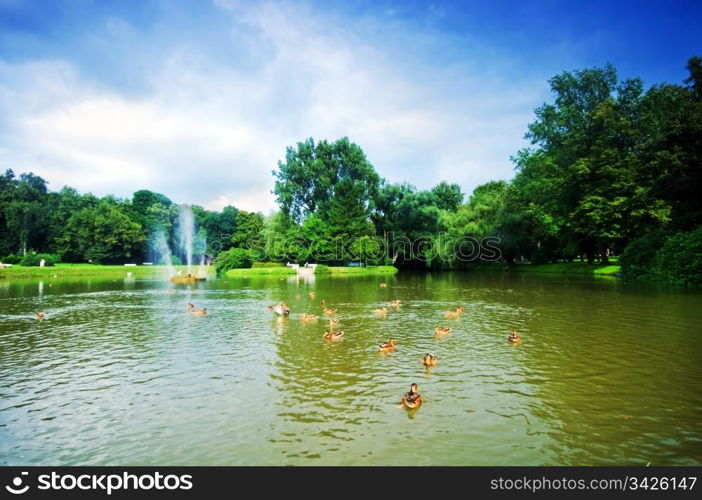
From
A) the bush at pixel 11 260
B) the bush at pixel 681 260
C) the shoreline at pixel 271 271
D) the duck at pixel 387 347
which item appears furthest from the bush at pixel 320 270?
the bush at pixel 11 260

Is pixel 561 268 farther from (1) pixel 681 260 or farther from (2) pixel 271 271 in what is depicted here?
(2) pixel 271 271

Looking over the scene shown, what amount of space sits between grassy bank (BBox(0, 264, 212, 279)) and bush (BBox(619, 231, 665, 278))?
62742 mm

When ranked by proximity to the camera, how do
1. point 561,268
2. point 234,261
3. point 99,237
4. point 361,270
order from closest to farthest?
1. point 561,268
2. point 361,270
3. point 234,261
4. point 99,237

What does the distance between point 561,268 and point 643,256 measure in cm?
2004

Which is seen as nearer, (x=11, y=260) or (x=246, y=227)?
(x=11, y=260)

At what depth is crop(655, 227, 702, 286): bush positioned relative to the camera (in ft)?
111

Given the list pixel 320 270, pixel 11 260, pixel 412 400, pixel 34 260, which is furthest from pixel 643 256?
pixel 11 260

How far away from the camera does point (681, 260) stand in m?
35.7

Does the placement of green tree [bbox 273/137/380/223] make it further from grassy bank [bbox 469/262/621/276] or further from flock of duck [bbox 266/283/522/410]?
flock of duck [bbox 266/283/522/410]

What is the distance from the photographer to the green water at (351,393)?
23.7 feet

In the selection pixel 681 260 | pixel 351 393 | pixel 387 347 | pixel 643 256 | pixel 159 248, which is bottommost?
pixel 351 393
